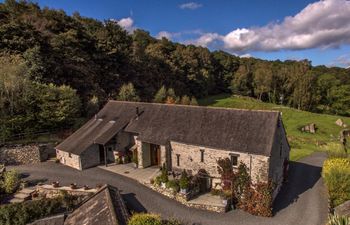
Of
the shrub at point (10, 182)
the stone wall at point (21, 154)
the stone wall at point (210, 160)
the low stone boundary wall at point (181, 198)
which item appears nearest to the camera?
the low stone boundary wall at point (181, 198)

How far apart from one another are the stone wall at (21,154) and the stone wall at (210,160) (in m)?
15.7

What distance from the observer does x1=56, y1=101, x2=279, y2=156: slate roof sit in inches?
827

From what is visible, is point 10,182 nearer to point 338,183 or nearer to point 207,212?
point 207,212

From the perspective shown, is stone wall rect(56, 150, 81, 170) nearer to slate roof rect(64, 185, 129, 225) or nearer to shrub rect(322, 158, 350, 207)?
slate roof rect(64, 185, 129, 225)

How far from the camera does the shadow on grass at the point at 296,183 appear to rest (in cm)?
2152

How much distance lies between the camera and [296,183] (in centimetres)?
2570

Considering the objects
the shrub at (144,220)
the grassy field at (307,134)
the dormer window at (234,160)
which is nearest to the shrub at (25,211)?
the shrub at (144,220)

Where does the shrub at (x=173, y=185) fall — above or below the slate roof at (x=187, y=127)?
below

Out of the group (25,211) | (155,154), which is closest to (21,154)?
(25,211)

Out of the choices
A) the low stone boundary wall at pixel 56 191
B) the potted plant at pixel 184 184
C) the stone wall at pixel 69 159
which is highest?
the stone wall at pixel 69 159

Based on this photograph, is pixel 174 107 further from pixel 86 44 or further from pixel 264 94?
pixel 264 94

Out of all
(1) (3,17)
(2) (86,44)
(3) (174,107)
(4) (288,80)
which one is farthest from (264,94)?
(1) (3,17)

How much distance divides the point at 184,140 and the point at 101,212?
1054 centimetres

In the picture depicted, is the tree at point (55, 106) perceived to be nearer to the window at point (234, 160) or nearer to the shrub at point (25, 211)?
the shrub at point (25, 211)
